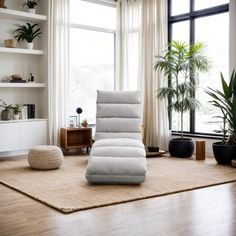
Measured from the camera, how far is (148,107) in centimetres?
695

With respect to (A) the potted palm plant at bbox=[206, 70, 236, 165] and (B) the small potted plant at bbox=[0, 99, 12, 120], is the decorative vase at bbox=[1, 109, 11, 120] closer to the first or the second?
(B) the small potted plant at bbox=[0, 99, 12, 120]

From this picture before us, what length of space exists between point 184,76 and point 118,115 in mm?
1476

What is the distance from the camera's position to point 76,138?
6656 millimetres

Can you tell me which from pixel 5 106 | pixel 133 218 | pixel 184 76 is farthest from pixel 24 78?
pixel 133 218

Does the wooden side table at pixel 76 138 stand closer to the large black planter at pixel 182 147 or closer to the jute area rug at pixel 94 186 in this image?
the jute area rug at pixel 94 186

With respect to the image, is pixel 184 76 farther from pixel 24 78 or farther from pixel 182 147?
pixel 24 78

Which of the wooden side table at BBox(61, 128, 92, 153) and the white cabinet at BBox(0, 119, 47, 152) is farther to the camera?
the wooden side table at BBox(61, 128, 92, 153)

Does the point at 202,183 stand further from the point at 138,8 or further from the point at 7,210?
the point at 138,8

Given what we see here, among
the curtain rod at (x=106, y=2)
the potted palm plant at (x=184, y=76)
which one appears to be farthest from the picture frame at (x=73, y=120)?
the curtain rod at (x=106, y=2)

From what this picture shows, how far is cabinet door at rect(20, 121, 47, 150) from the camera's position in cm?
617

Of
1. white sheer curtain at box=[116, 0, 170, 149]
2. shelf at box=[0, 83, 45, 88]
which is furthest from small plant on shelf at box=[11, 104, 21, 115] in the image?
white sheer curtain at box=[116, 0, 170, 149]

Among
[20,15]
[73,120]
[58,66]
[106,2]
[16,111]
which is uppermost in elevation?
[106,2]

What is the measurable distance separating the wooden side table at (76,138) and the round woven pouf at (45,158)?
1398mm

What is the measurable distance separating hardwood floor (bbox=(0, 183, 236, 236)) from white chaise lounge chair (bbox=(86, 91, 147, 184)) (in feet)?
1.72
